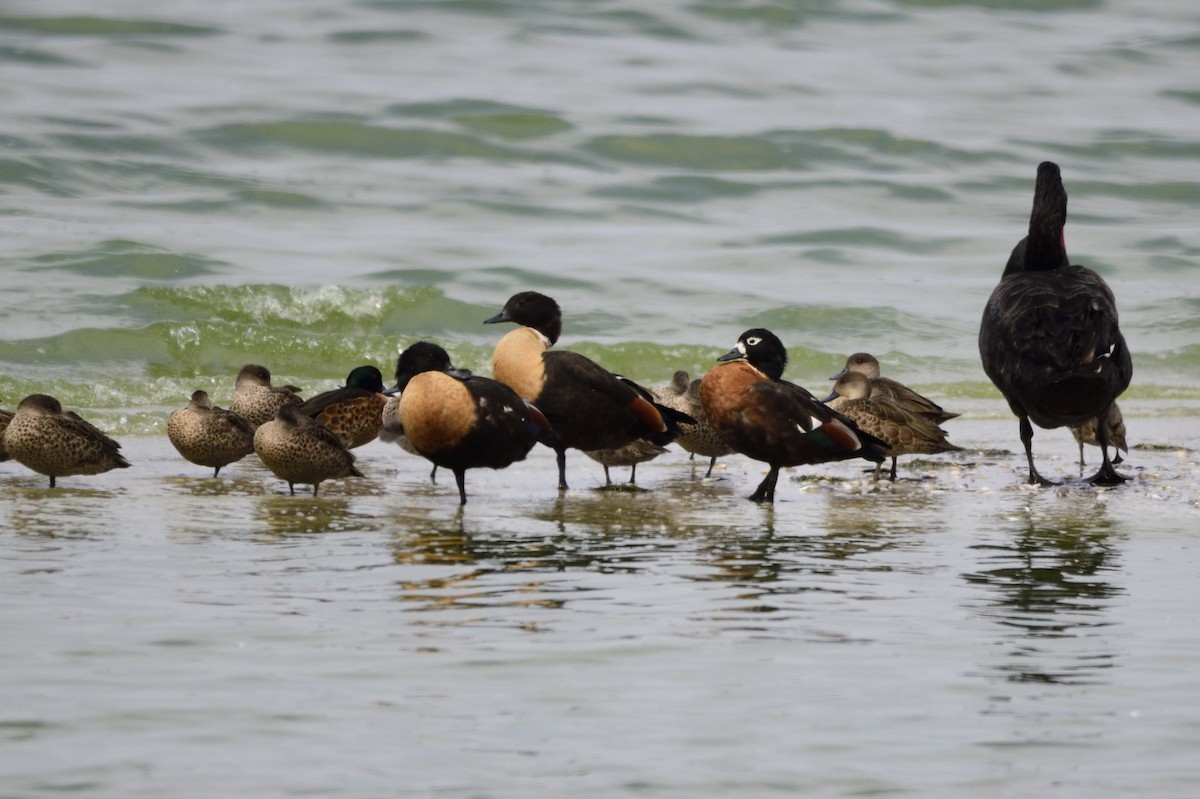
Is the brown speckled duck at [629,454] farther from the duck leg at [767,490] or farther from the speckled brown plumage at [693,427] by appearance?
the duck leg at [767,490]

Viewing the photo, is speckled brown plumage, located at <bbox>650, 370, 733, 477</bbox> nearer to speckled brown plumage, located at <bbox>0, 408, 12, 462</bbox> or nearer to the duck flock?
the duck flock

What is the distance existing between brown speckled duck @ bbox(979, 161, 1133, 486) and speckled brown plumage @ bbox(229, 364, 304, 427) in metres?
4.46

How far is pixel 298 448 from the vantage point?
367 inches

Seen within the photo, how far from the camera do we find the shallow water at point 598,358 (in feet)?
16.2

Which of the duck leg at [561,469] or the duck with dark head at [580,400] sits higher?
the duck with dark head at [580,400]

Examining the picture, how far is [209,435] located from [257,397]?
4.97 ft

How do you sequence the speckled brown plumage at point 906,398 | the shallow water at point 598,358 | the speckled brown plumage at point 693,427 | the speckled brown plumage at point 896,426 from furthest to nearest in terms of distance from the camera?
the speckled brown plumage at point 906,398, the speckled brown plumage at point 693,427, the speckled brown plumage at point 896,426, the shallow water at point 598,358

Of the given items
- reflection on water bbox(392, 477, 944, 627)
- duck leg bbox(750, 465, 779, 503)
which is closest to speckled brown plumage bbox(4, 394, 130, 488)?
reflection on water bbox(392, 477, 944, 627)

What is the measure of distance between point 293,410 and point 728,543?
283 centimetres

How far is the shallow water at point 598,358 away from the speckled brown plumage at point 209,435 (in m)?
0.17

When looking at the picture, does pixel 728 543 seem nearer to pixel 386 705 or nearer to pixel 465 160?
pixel 386 705

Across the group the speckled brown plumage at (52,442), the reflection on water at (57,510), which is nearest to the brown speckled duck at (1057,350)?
the reflection on water at (57,510)

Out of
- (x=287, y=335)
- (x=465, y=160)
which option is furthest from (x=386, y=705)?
(x=465, y=160)

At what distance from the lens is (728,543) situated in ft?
26.0
